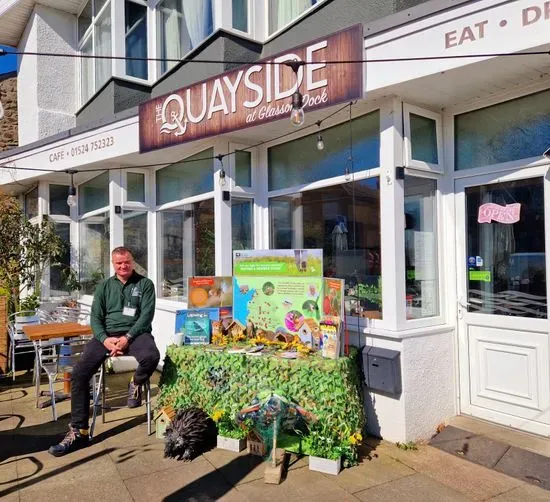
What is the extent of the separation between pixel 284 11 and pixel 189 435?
476 centimetres

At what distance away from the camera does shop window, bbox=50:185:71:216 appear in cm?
876

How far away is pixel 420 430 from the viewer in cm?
404

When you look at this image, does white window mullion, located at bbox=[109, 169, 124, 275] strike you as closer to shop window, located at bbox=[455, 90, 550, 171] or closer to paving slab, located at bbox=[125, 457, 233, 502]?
paving slab, located at bbox=[125, 457, 233, 502]

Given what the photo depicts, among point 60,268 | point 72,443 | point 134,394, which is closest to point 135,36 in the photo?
point 60,268

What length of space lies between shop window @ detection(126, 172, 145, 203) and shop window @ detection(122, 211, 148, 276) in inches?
8.8

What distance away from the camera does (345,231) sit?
4.85 meters

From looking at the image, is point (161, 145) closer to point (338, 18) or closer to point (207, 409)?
point (338, 18)

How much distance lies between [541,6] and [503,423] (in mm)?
3264

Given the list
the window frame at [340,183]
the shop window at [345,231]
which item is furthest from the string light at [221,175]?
the shop window at [345,231]

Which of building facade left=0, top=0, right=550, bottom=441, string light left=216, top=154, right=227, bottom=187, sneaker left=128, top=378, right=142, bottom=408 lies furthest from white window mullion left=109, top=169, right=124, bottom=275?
sneaker left=128, top=378, right=142, bottom=408

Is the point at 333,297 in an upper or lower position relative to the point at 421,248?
lower

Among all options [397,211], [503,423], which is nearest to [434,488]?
[503,423]

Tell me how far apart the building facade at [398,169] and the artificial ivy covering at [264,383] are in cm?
60

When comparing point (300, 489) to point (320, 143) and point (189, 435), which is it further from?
point (320, 143)
